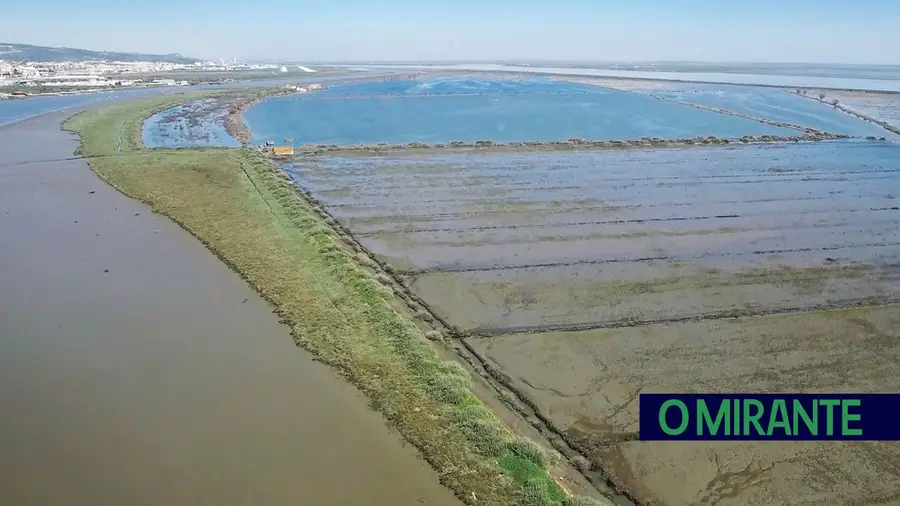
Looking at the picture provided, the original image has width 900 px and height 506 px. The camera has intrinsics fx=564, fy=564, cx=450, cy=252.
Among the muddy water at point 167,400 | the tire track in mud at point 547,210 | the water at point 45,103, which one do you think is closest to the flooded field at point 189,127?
the water at point 45,103

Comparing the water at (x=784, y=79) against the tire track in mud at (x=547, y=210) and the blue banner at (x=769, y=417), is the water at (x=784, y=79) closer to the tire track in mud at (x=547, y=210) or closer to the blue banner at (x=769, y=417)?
the tire track in mud at (x=547, y=210)

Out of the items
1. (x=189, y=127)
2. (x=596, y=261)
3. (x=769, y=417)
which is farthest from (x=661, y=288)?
(x=189, y=127)

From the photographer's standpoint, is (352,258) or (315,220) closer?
(352,258)

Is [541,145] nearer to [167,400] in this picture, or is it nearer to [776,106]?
[167,400]

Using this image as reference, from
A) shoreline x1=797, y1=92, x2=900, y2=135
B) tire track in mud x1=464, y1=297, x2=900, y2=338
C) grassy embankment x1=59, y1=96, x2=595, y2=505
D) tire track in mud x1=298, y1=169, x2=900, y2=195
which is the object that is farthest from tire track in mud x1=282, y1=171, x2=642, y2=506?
shoreline x1=797, y1=92, x2=900, y2=135

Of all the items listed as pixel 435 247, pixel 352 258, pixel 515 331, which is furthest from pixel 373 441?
pixel 435 247

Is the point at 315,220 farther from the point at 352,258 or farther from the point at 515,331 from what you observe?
the point at 515,331
